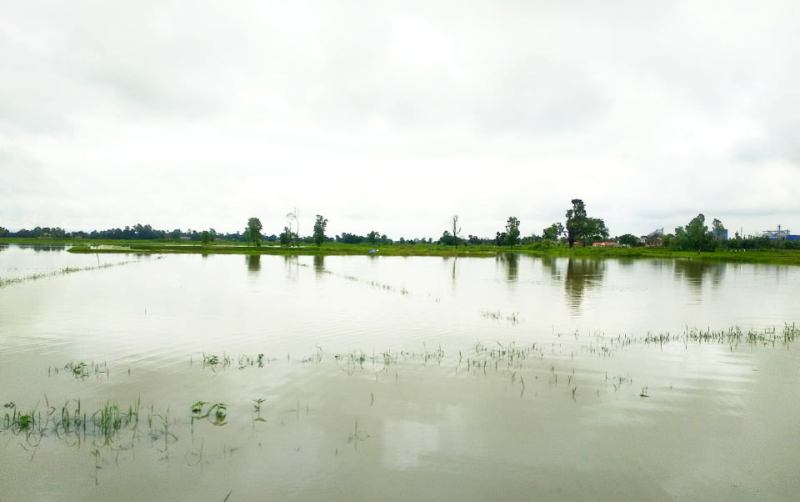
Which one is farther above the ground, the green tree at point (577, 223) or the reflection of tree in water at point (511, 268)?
the green tree at point (577, 223)

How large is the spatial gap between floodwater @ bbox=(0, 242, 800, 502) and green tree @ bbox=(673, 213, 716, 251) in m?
115

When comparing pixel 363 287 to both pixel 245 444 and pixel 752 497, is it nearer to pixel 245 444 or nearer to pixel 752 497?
pixel 245 444

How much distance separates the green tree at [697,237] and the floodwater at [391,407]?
115 metres

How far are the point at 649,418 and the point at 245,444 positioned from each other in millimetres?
8833

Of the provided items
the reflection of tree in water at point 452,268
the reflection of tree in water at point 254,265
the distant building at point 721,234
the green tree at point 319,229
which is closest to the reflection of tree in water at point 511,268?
the reflection of tree in water at point 452,268

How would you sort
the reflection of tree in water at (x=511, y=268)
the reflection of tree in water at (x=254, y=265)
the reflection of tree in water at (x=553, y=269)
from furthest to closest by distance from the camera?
the reflection of tree in water at (x=254, y=265) < the reflection of tree in water at (x=553, y=269) < the reflection of tree in water at (x=511, y=268)

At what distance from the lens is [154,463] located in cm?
801

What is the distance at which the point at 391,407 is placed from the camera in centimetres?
1078

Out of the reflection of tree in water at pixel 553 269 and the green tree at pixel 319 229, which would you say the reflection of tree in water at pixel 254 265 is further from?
the green tree at pixel 319 229

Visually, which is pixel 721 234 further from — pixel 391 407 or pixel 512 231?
pixel 391 407

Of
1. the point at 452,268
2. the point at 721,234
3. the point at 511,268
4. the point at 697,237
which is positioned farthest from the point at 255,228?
the point at 721,234

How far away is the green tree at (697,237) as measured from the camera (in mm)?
121062

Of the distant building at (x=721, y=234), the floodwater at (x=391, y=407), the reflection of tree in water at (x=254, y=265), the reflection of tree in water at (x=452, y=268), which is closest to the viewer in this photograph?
the floodwater at (x=391, y=407)

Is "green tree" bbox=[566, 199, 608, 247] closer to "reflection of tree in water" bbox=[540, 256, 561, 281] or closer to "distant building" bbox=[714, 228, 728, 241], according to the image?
"distant building" bbox=[714, 228, 728, 241]
